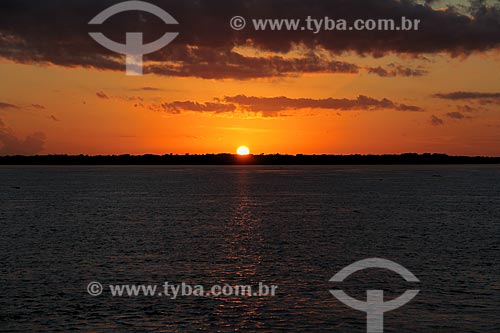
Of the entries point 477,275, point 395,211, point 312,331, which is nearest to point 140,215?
point 395,211

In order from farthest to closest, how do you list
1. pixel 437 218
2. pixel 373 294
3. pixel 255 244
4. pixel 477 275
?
1. pixel 437 218
2. pixel 255 244
3. pixel 477 275
4. pixel 373 294

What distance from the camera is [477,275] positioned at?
141 feet

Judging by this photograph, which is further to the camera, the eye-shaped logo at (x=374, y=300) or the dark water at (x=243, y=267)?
the dark water at (x=243, y=267)

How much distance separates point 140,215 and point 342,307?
63.3 meters

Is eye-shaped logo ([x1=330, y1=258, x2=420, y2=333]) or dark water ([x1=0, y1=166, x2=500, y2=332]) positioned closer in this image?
eye-shaped logo ([x1=330, y1=258, x2=420, y2=333])

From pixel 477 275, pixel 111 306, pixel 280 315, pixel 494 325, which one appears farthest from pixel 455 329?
pixel 111 306

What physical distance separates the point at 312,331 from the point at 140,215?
66.9 metres

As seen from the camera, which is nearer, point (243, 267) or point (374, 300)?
point (374, 300)

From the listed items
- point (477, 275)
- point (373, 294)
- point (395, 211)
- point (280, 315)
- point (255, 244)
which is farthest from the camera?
point (395, 211)

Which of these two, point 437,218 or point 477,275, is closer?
point 477,275

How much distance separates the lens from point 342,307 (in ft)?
113

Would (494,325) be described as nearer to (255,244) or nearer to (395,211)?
(255,244)

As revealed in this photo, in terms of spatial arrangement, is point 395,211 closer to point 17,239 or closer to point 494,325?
point 17,239

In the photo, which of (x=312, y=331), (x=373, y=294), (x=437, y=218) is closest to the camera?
(x=312, y=331)
